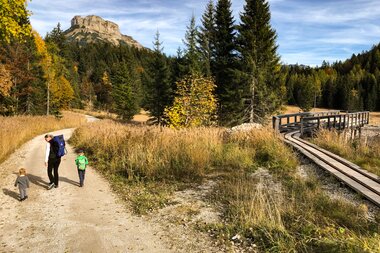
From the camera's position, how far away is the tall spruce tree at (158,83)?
114ft

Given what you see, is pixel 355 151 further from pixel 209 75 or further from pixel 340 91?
pixel 340 91

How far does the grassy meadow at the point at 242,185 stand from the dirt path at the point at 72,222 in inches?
22.9

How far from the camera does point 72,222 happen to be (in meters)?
5.76

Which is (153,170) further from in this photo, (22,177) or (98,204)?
(22,177)

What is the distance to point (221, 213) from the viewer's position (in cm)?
588

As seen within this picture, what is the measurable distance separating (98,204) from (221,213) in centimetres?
290

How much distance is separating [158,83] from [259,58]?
12.6 meters

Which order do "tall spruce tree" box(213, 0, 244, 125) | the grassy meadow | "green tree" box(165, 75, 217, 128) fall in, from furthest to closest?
"tall spruce tree" box(213, 0, 244, 125), "green tree" box(165, 75, 217, 128), the grassy meadow

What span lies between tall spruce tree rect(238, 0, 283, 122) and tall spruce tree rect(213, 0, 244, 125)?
58.7 inches

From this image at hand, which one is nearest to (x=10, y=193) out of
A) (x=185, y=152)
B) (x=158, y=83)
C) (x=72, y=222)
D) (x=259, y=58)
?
(x=72, y=222)

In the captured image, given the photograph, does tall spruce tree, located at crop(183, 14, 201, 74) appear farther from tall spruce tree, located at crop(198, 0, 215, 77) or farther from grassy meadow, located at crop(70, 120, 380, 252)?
grassy meadow, located at crop(70, 120, 380, 252)

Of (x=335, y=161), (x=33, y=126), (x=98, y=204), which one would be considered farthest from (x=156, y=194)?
(x=33, y=126)

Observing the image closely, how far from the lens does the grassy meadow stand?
4.61 m

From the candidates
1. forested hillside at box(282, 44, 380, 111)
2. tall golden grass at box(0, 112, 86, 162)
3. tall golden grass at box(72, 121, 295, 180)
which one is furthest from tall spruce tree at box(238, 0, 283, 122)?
forested hillside at box(282, 44, 380, 111)
